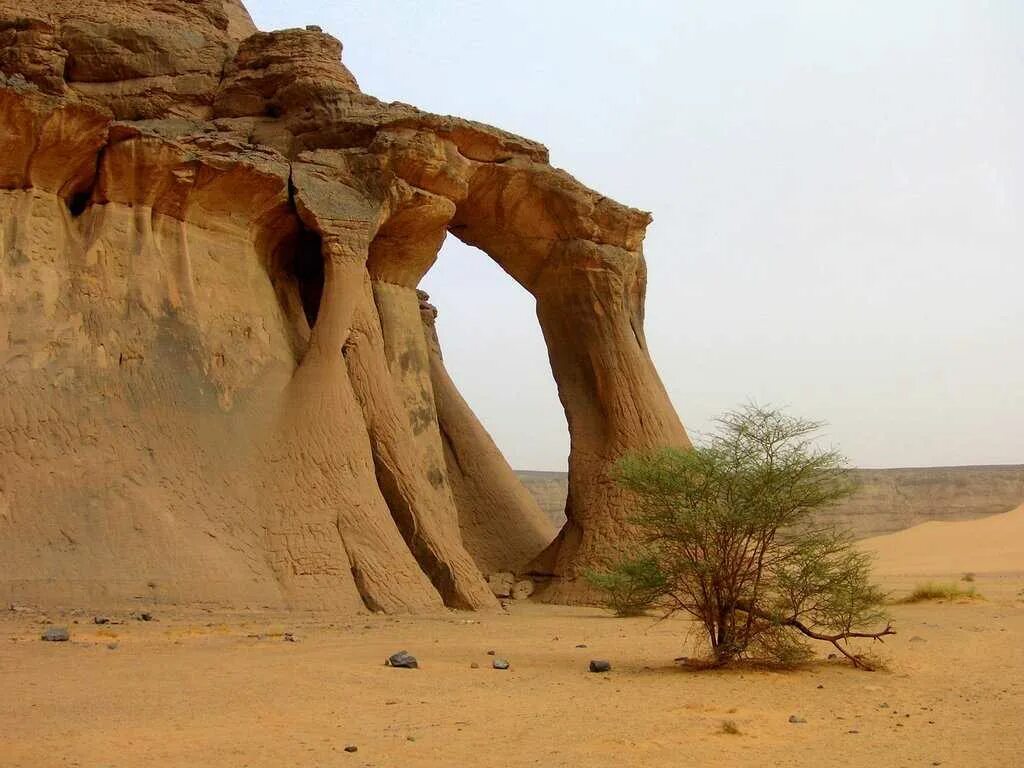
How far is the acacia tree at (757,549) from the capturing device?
906 cm

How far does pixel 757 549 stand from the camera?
30.6 ft

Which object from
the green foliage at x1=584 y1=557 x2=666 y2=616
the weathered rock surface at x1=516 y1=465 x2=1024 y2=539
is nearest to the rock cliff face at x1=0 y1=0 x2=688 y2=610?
the green foliage at x1=584 y1=557 x2=666 y2=616

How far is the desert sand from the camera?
221 inches

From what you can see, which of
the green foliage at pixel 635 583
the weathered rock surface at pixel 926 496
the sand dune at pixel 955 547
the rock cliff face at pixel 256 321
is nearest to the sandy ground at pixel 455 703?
the green foliage at pixel 635 583

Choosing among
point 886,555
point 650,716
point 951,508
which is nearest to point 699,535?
point 650,716

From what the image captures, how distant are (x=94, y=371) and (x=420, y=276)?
622 cm

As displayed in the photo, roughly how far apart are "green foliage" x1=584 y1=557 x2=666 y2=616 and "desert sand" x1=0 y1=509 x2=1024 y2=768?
1.56 ft

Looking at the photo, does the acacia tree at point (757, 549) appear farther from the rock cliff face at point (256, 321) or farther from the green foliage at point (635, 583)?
the rock cliff face at point (256, 321)

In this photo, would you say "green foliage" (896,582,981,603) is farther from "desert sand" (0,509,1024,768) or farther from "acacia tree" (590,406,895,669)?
"acacia tree" (590,406,895,669)

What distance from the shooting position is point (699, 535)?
930cm

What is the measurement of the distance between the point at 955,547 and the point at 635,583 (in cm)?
3416

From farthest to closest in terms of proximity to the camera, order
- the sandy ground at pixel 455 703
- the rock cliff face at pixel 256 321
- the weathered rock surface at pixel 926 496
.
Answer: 1. the weathered rock surface at pixel 926 496
2. the rock cliff face at pixel 256 321
3. the sandy ground at pixel 455 703

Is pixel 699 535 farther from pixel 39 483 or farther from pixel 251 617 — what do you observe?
pixel 39 483

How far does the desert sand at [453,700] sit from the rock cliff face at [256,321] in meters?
1.51
